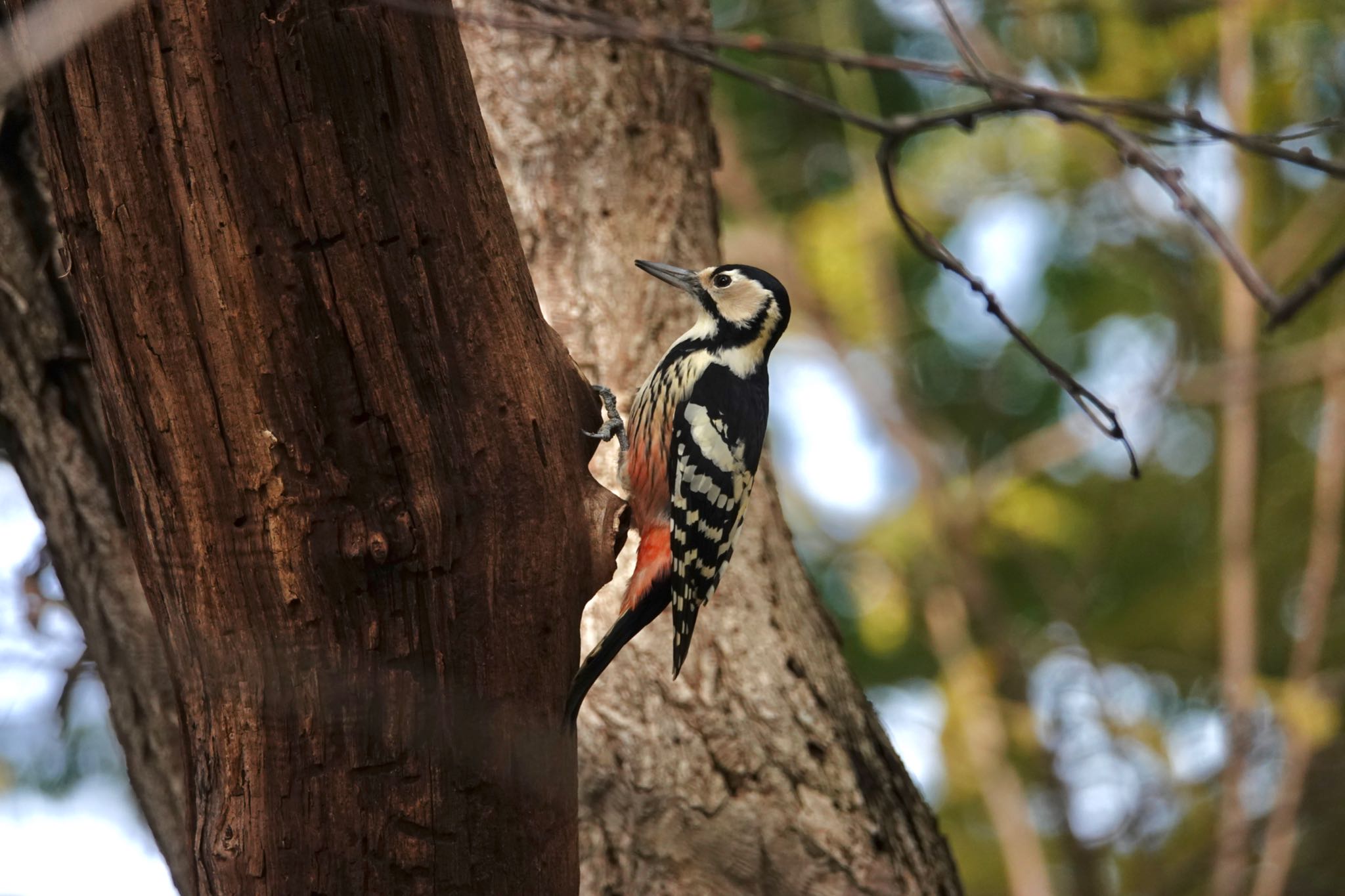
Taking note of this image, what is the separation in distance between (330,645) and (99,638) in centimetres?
135

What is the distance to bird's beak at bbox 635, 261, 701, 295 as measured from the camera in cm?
380

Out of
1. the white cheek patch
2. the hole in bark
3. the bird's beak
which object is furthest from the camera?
the white cheek patch

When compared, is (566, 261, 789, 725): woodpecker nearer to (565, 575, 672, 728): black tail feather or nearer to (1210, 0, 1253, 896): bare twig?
(565, 575, 672, 728): black tail feather

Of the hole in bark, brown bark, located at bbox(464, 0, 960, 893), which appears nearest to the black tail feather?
brown bark, located at bbox(464, 0, 960, 893)

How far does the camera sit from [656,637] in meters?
3.66

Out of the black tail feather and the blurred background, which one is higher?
the blurred background

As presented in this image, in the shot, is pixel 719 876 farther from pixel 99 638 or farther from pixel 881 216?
pixel 881 216

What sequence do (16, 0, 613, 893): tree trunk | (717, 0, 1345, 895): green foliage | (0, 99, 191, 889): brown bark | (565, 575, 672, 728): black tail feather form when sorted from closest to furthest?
(16, 0, 613, 893): tree trunk
(565, 575, 672, 728): black tail feather
(0, 99, 191, 889): brown bark
(717, 0, 1345, 895): green foliage

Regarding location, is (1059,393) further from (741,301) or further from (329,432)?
(329,432)

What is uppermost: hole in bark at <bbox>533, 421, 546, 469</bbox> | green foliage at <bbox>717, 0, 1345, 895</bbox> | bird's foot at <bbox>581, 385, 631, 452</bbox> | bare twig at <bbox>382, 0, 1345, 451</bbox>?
green foliage at <bbox>717, 0, 1345, 895</bbox>

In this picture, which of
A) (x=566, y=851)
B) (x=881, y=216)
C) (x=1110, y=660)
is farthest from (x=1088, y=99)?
(x=1110, y=660)

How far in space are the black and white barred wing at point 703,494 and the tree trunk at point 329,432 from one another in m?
0.84

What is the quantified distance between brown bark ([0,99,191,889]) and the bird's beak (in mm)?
1578

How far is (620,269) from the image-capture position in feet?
13.5
